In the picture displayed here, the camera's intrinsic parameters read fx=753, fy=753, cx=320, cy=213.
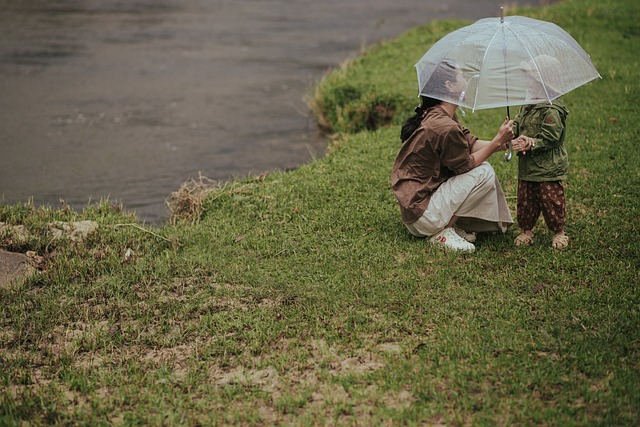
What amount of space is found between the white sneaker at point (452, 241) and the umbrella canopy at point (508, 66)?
3.70ft

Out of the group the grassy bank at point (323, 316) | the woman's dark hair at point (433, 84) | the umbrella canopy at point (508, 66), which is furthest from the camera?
the woman's dark hair at point (433, 84)

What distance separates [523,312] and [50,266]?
3.90 metres

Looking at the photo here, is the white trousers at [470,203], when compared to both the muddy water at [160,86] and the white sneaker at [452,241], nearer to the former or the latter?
the white sneaker at [452,241]

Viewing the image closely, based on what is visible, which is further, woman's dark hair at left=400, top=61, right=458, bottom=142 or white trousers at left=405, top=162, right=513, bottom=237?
white trousers at left=405, top=162, right=513, bottom=237

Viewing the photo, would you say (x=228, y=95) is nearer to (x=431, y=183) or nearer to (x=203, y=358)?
(x=431, y=183)

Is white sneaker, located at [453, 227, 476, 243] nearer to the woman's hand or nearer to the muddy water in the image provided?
the woman's hand

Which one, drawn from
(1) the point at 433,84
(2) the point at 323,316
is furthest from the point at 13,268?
(1) the point at 433,84

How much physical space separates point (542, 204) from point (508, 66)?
1182 mm

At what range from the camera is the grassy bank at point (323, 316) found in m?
4.39

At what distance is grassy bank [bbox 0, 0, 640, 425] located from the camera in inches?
173

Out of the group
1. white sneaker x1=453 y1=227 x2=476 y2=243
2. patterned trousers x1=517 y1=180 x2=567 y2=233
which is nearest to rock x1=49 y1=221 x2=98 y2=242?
white sneaker x1=453 y1=227 x2=476 y2=243

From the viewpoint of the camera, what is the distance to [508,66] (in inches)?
217

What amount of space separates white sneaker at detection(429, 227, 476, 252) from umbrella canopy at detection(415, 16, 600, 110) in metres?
1.13

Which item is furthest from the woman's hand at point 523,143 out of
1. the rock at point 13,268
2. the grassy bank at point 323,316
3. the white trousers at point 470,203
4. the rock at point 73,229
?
the rock at point 13,268
